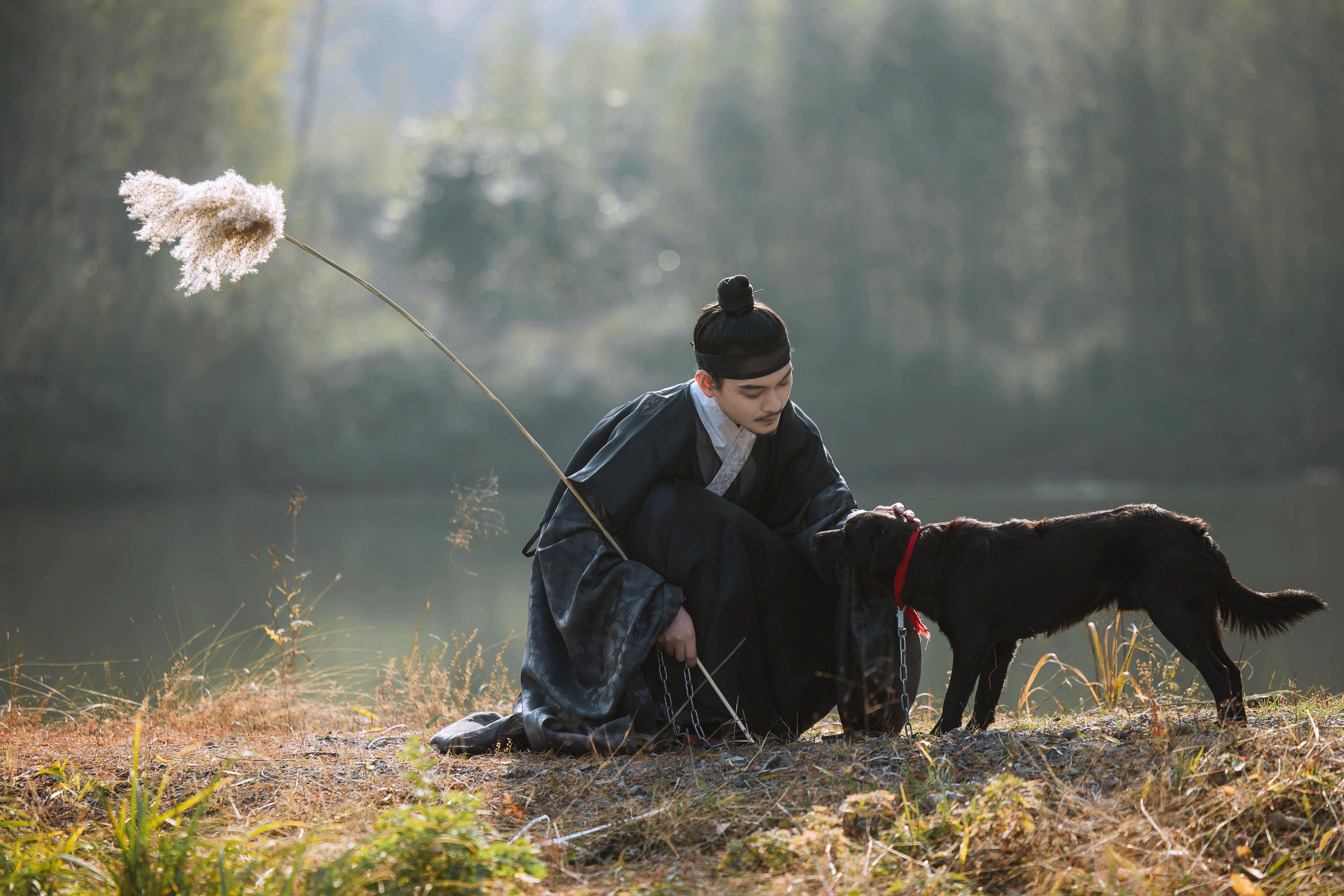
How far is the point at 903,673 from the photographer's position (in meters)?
3.09

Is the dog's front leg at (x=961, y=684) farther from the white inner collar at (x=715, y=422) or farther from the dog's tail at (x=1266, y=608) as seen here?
the white inner collar at (x=715, y=422)

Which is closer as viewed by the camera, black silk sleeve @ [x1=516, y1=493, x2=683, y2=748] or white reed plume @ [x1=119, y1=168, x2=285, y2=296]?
white reed plume @ [x1=119, y1=168, x2=285, y2=296]

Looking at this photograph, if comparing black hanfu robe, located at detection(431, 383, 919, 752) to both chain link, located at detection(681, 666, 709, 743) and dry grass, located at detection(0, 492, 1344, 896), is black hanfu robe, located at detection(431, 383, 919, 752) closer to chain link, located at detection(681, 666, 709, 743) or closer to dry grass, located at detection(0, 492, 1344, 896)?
chain link, located at detection(681, 666, 709, 743)

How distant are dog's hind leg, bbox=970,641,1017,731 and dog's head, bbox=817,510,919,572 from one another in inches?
18.1

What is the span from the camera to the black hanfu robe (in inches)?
117

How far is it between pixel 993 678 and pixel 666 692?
1034mm

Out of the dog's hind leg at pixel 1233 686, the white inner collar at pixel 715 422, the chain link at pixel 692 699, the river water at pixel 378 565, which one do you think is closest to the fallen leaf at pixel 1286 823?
the dog's hind leg at pixel 1233 686

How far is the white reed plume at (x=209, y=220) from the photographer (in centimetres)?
281

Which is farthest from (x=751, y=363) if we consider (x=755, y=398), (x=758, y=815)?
(x=758, y=815)

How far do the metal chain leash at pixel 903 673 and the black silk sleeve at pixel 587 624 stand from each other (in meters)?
0.70

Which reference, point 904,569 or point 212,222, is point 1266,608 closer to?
point 904,569

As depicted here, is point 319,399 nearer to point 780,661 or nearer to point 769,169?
point 769,169

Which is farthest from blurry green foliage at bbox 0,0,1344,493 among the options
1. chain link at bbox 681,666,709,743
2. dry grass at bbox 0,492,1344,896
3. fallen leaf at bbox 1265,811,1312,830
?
fallen leaf at bbox 1265,811,1312,830

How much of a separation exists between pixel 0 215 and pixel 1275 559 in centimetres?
1785
